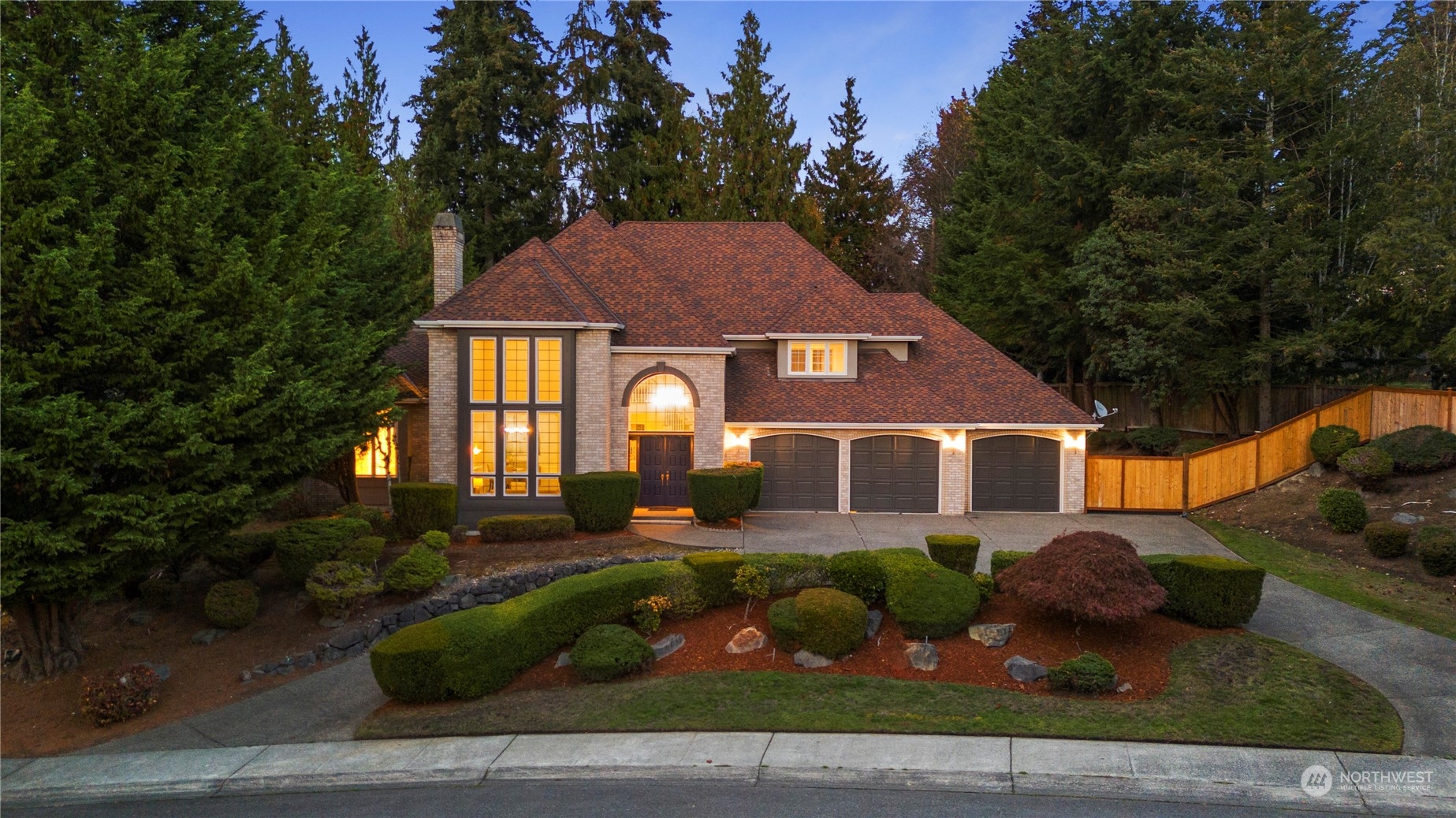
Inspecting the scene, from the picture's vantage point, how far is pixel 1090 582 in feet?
37.3

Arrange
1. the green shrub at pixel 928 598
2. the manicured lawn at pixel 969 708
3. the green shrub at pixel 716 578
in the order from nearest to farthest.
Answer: the manicured lawn at pixel 969 708 < the green shrub at pixel 928 598 < the green shrub at pixel 716 578

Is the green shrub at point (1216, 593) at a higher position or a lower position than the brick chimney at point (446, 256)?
lower

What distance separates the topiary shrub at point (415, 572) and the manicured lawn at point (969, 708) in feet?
12.2

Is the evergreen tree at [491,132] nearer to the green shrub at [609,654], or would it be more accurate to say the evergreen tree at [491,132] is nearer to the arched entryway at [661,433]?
the arched entryway at [661,433]

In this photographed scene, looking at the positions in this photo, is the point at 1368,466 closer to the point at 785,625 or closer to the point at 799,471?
the point at 799,471

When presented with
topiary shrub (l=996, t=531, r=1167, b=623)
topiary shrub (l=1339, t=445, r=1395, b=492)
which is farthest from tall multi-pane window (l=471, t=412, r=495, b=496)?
topiary shrub (l=1339, t=445, r=1395, b=492)

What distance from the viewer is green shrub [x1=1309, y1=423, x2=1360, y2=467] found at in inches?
838

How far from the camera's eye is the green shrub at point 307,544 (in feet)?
48.9

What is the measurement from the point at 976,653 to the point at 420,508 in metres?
12.3

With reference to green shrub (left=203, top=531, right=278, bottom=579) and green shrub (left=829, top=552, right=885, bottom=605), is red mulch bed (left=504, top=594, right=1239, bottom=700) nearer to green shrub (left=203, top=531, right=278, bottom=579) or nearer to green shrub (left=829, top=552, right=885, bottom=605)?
green shrub (left=829, top=552, right=885, bottom=605)

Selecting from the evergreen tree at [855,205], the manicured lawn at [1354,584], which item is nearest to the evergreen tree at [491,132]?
the evergreen tree at [855,205]

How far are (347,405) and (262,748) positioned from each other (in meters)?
5.96

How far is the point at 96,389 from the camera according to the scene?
37.4ft

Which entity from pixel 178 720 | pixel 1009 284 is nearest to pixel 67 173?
pixel 178 720
